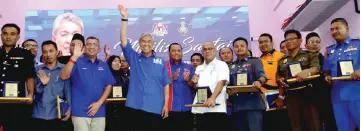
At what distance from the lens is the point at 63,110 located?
350 cm

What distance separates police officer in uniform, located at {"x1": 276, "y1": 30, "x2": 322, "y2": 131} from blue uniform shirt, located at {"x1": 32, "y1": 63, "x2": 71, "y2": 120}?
2203 mm

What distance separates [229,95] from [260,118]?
0.45 meters

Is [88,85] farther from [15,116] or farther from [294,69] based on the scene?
[294,69]

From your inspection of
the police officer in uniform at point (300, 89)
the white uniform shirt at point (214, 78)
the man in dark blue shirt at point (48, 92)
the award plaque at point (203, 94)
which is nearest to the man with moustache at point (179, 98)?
the white uniform shirt at point (214, 78)

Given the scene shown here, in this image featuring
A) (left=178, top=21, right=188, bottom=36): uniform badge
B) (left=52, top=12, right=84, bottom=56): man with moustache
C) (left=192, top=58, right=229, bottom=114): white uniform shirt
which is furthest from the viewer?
(left=178, top=21, right=188, bottom=36): uniform badge

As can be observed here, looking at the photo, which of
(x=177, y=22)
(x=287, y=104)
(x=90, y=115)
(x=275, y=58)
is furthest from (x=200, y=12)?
(x=90, y=115)

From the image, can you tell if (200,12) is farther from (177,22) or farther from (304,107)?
(304,107)

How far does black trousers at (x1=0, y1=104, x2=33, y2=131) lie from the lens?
334 cm

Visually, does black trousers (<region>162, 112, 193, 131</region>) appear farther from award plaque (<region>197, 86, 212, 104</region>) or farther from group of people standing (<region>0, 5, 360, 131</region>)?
award plaque (<region>197, 86, 212, 104</region>)

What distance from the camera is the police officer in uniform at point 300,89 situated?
3605 mm

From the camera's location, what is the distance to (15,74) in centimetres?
341

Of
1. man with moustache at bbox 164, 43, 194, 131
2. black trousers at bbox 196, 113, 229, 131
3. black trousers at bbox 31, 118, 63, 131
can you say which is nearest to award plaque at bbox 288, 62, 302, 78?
black trousers at bbox 196, 113, 229, 131

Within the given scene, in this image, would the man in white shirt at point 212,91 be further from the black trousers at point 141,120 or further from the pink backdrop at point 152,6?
the pink backdrop at point 152,6

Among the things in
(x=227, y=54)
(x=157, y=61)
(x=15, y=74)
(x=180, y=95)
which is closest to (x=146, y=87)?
(x=157, y=61)
